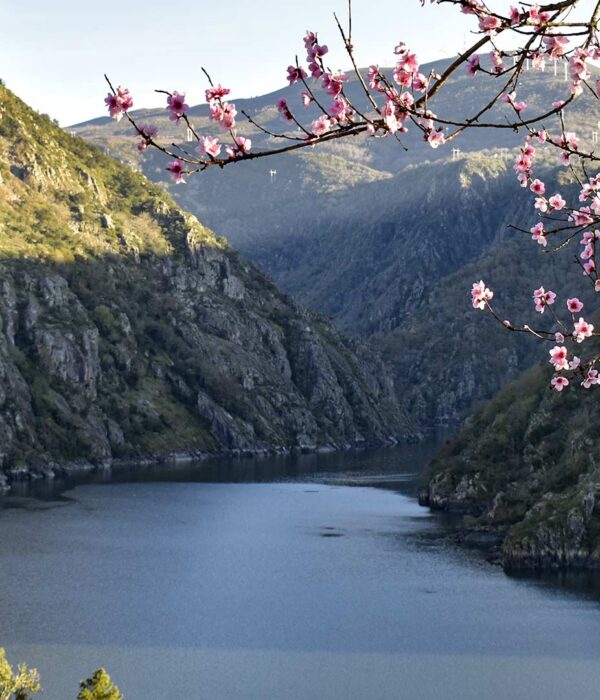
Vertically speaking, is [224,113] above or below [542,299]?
above

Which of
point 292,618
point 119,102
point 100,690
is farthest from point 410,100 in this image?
point 292,618

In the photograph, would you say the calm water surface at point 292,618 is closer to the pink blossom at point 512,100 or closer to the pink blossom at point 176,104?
the pink blossom at point 512,100

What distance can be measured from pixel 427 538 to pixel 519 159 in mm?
159015

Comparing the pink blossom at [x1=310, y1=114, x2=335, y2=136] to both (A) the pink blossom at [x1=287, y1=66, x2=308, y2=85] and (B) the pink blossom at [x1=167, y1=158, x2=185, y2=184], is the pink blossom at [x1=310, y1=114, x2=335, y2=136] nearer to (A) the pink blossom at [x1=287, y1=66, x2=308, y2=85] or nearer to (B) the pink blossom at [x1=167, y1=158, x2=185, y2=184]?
(A) the pink blossom at [x1=287, y1=66, x2=308, y2=85]

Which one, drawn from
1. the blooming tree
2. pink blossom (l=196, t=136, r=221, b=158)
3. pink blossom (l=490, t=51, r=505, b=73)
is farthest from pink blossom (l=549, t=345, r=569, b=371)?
pink blossom (l=196, t=136, r=221, b=158)

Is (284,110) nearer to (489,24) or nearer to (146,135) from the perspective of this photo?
Result: (146,135)

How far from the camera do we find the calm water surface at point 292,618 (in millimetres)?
100125

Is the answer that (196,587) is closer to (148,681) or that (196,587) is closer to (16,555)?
(16,555)

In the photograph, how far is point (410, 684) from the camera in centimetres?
9894

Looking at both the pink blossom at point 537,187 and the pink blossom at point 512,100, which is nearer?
the pink blossom at point 512,100

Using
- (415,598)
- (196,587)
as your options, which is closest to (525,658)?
(415,598)

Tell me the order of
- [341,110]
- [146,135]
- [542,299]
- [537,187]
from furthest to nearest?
[542,299] → [537,187] → [146,135] → [341,110]

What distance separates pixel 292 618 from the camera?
12469 cm

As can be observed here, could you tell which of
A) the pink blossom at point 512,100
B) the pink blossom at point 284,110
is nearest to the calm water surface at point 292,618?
the pink blossom at point 512,100
